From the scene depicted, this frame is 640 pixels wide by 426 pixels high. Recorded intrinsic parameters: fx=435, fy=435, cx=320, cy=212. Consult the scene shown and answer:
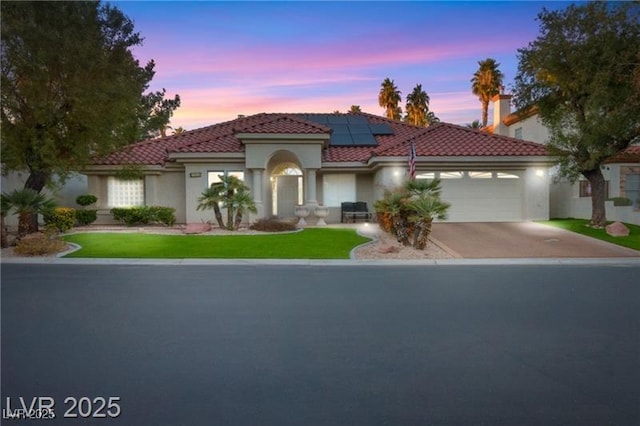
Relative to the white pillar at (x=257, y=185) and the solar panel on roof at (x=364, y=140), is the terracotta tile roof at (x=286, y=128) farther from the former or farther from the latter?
the solar panel on roof at (x=364, y=140)

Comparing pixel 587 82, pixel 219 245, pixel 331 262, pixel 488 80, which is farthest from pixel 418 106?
pixel 331 262

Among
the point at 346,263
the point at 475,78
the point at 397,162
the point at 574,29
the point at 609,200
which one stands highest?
the point at 475,78

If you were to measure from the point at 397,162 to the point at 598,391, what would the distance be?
17.6 metres

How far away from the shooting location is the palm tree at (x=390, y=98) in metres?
56.3

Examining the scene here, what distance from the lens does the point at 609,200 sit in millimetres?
Result: 21547

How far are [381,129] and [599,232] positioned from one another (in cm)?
1348

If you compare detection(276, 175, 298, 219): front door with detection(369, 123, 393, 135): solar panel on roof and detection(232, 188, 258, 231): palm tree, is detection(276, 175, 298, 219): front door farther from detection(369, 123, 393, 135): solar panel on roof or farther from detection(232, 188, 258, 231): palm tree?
detection(232, 188, 258, 231): palm tree

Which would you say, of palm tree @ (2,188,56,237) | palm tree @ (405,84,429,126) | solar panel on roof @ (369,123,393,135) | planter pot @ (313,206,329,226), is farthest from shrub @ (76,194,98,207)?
palm tree @ (405,84,429,126)

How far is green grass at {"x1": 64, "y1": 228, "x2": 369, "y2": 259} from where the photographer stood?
13938 millimetres

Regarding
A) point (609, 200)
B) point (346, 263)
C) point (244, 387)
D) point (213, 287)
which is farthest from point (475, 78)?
point (244, 387)

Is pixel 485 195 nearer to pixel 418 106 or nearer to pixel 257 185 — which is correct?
pixel 257 185

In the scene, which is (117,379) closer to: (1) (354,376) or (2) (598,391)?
(1) (354,376)

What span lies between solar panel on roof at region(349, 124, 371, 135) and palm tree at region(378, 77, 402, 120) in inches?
1157

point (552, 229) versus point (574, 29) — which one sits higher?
point (574, 29)
